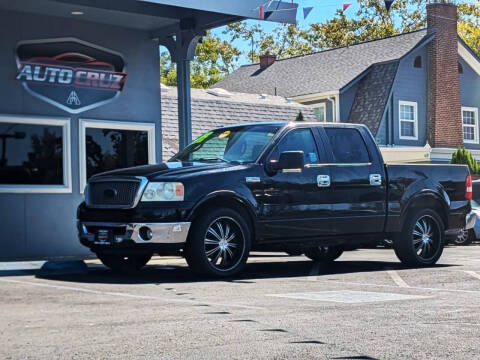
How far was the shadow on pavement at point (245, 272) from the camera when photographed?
10.9m

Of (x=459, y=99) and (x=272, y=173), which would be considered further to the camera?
(x=459, y=99)

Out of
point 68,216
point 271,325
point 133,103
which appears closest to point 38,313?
point 271,325

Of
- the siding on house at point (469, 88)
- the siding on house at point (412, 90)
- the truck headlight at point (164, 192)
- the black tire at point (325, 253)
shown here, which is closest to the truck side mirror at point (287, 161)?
the truck headlight at point (164, 192)

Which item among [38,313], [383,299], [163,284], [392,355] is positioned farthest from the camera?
[163,284]

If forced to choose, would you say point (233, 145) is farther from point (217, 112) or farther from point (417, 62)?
point (417, 62)

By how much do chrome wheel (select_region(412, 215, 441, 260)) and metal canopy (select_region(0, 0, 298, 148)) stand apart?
4.39 metres

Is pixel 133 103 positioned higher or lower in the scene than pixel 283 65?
lower

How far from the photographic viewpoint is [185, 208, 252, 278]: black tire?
10703 millimetres

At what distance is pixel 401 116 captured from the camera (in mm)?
35312

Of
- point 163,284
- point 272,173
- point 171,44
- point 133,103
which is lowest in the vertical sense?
point 163,284

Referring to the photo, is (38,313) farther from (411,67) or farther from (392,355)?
(411,67)

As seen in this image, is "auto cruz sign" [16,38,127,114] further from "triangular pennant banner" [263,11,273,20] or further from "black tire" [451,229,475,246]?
"black tire" [451,229,475,246]

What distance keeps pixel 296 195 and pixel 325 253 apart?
268 cm

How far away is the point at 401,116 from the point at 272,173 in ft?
81.1
